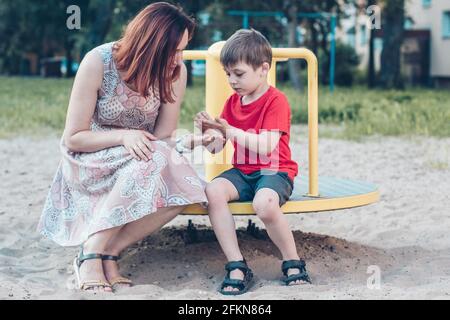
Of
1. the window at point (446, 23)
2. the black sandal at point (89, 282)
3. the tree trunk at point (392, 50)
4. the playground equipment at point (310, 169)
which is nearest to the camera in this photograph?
the black sandal at point (89, 282)

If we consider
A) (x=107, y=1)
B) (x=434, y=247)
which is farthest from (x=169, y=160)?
(x=107, y=1)

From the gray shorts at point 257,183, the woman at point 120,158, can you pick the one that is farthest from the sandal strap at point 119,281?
the gray shorts at point 257,183

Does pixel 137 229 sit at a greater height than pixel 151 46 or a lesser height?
lesser

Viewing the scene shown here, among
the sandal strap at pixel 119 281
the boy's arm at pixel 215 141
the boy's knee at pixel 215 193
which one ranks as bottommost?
the sandal strap at pixel 119 281

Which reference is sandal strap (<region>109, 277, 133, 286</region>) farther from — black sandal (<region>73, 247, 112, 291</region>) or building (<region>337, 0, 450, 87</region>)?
building (<region>337, 0, 450, 87</region>)

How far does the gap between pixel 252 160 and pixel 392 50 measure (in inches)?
877

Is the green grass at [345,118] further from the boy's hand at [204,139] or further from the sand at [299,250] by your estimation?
the boy's hand at [204,139]

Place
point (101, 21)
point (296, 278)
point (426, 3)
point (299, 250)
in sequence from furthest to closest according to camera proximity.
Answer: point (426, 3)
point (101, 21)
point (299, 250)
point (296, 278)

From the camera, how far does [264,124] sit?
3.93 meters

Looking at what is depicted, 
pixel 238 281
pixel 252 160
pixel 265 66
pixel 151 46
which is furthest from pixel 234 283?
pixel 151 46

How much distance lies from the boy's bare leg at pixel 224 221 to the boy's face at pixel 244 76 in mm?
449

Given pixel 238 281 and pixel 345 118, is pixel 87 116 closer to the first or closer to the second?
pixel 238 281

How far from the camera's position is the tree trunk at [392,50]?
25000 millimetres

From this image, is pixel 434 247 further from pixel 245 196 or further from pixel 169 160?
pixel 169 160
